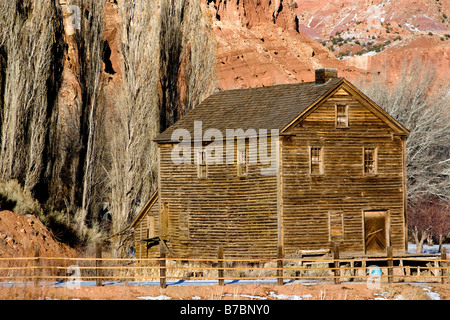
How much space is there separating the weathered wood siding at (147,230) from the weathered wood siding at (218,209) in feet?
4.95

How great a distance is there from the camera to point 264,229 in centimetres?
3105

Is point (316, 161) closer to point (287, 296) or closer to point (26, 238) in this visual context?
point (287, 296)

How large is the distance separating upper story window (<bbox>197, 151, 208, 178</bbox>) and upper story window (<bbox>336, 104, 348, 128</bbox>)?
579cm

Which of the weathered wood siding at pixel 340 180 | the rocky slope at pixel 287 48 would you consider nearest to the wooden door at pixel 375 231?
the weathered wood siding at pixel 340 180

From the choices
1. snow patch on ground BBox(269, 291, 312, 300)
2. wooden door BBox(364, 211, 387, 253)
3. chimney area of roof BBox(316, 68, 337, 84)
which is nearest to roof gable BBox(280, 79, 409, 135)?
chimney area of roof BBox(316, 68, 337, 84)

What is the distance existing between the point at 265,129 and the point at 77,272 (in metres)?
9.33

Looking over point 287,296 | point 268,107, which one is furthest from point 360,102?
point 287,296

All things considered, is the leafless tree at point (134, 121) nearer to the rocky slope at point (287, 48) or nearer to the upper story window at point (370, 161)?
the upper story window at point (370, 161)

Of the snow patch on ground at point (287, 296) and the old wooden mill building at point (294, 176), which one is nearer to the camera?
the snow patch on ground at point (287, 296)

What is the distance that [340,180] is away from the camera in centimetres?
3148

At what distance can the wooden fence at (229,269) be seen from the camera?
77.9ft

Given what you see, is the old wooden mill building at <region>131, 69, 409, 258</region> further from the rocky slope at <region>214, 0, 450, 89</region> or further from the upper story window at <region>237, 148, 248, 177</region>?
the rocky slope at <region>214, 0, 450, 89</region>
